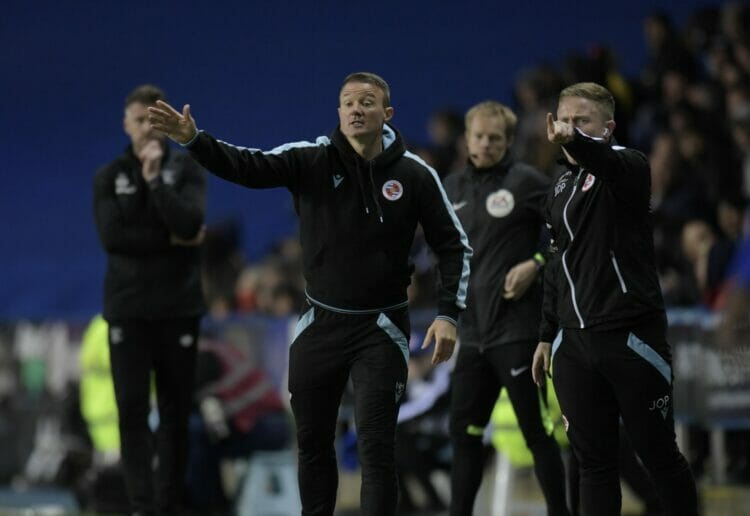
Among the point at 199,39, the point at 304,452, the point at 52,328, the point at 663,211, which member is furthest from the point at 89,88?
the point at 304,452

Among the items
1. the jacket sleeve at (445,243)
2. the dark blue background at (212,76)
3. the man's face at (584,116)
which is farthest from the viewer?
the dark blue background at (212,76)

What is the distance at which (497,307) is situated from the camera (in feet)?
20.6

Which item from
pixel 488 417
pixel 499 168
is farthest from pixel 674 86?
pixel 488 417

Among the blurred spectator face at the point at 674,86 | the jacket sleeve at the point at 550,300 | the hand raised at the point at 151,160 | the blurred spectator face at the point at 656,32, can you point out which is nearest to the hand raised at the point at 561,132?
the jacket sleeve at the point at 550,300

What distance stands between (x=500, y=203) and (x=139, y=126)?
5.93ft

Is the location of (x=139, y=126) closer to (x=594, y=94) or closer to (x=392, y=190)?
(x=392, y=190)

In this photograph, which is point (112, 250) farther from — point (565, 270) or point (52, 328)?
point (52, 328)

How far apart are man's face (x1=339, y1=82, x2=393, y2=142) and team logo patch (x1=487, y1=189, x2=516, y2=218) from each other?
43.4 inches

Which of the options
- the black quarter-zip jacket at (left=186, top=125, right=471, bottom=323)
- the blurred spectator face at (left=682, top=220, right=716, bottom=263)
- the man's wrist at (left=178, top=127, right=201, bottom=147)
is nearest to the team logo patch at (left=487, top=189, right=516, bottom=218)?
the black quarter-zip jacket at (left=186, top=125, right=471, bottom=323)

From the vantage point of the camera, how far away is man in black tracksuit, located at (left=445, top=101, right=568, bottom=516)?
20.3ft

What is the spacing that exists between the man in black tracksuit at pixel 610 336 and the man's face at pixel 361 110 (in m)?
0.78

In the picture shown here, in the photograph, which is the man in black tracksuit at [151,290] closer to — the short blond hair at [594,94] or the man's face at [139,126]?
the man's face at [139,126]

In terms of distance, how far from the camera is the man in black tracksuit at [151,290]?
6402 mm

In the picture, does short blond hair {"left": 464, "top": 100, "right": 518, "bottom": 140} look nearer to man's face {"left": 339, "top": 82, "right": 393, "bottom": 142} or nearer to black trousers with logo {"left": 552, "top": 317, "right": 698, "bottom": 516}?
man's face {"left": 339, "top": 82, "right": 393, "bottom": 142}
